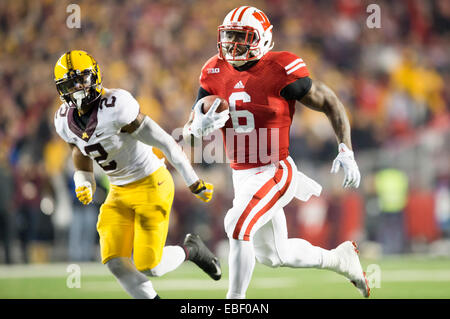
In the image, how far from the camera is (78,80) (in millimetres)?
4117

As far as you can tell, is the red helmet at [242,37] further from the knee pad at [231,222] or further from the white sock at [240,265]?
the white sock at [240,265]

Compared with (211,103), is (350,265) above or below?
below

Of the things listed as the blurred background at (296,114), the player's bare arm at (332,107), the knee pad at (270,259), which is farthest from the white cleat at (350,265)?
the blurred background at (296,114)

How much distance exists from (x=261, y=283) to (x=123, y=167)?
2985mm

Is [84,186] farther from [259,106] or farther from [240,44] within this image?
[240,44]

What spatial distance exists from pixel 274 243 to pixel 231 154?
598 mm

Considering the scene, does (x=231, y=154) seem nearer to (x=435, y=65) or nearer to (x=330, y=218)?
(x=330, y=218)

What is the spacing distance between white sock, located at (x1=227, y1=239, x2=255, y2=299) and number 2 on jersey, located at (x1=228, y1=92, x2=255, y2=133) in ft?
2.25

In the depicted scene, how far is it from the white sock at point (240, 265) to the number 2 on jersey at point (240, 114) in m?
0.68

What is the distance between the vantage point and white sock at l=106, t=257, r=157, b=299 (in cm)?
412

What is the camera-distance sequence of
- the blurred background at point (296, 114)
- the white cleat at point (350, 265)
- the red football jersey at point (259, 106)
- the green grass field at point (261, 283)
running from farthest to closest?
1. the blurred background at point (296, 114)
2. the green grass field at point (261, 283)
3. the white cleat at point (350, 265)
4. the red football jersey at point (259, 106)

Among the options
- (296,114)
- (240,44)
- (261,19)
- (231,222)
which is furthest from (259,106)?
(296,114)

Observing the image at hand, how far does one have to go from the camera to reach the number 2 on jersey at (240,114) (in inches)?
164

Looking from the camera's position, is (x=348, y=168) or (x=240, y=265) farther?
(x=348, y=168)
